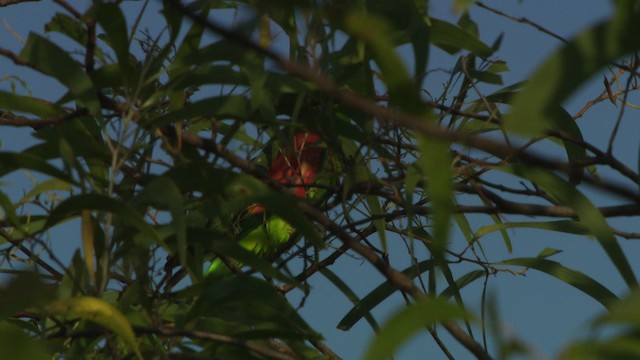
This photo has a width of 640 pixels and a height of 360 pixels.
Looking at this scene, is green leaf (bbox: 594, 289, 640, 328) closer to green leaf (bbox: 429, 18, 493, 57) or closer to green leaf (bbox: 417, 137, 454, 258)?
green leaf (bbox: 417, 137, 454, 258)

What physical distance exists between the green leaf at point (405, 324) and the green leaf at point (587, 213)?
364 millimetres

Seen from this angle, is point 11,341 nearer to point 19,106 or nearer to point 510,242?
point 19,106

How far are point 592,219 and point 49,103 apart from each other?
610mm

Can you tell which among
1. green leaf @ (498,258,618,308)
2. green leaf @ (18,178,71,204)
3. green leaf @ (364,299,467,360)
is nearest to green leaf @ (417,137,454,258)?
green leaf @ (364,299,467,360)

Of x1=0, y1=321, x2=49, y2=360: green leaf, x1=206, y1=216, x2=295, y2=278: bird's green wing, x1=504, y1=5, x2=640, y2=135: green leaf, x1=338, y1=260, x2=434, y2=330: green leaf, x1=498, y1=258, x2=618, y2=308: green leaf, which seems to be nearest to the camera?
x1=504, y1=5, x2=640, y2=135: green leaf

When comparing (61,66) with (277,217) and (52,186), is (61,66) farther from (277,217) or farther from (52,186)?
(277,217)

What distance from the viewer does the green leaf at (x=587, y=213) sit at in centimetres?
90

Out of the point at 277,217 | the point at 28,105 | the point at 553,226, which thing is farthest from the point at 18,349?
the point at 277,217

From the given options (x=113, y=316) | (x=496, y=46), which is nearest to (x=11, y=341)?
(x=113, y=316)

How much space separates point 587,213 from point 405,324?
44 centimetres

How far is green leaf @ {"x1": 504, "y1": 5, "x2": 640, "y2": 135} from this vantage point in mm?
530

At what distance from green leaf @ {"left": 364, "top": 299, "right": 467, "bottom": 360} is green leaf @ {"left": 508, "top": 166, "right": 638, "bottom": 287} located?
0.36 m

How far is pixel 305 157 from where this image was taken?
56.1 inches

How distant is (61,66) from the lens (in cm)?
93
